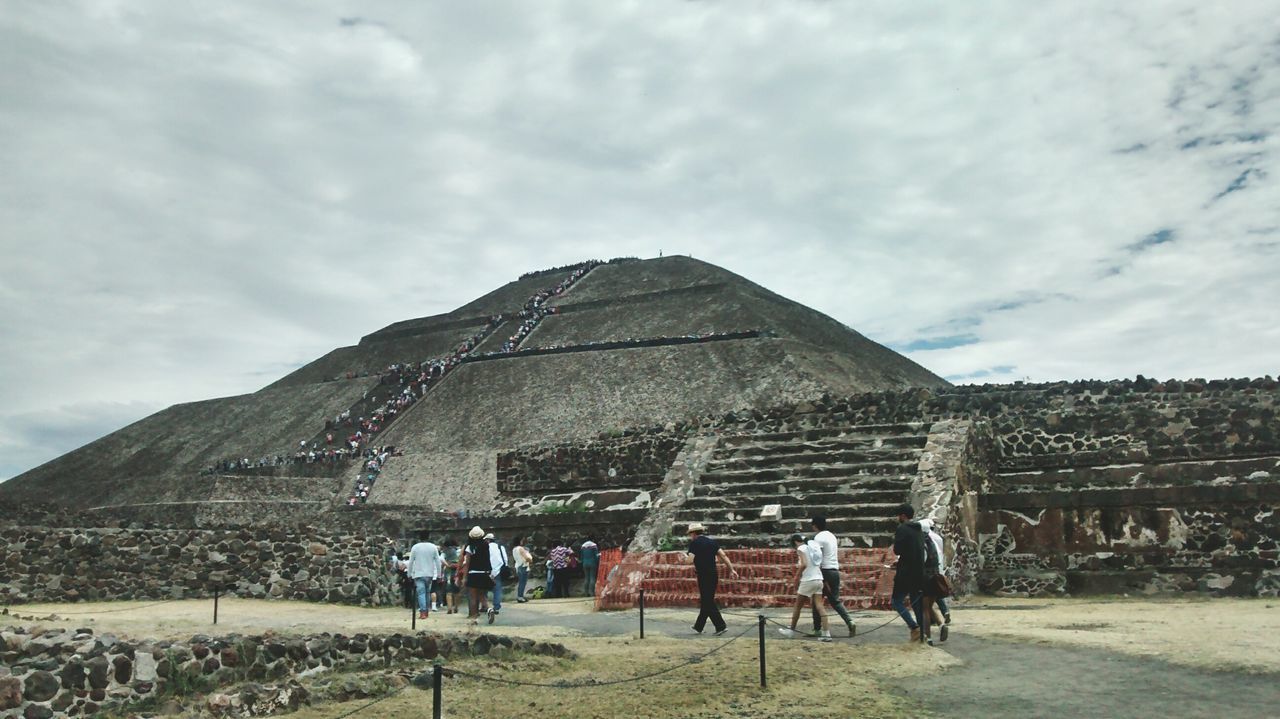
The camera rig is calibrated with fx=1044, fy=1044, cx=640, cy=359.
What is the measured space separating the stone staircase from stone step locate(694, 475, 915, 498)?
15 millimetres

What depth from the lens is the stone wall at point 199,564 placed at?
15.8m

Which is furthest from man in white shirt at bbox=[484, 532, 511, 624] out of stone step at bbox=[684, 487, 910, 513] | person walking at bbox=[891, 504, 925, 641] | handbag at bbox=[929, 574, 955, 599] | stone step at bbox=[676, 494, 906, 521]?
handbag at bbox=[929, 574, 955, 599]

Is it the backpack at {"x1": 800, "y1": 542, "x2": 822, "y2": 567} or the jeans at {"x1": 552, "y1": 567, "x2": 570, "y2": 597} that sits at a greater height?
the backpack at {"x1": 800, "y1": 542, "x2": 822, "y2": 567}

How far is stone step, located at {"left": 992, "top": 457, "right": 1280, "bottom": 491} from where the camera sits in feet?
49.5

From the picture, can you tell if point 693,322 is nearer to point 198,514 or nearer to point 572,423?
point 572,423

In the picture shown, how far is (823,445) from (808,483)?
156cm

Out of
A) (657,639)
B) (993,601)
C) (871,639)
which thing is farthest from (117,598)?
(993,601)

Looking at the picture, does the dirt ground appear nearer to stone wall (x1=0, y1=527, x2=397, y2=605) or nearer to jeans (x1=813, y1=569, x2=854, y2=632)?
jeans (x1=813, y1=569, x2=854, y2=632)

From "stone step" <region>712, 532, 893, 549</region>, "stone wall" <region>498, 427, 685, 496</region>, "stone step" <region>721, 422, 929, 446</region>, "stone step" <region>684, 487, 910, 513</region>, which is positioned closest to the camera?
"stone step" <region>712, 532, 893, 549</region>

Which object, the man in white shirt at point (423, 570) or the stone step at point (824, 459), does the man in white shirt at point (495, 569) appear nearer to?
the man in white shirt at point (423, 570)

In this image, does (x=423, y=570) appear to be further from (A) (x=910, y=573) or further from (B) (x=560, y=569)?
(A) (x=910, y=573)

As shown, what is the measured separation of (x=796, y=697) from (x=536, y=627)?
5.42 meters

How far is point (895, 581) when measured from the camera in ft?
32.5

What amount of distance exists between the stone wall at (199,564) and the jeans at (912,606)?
9.59 m
